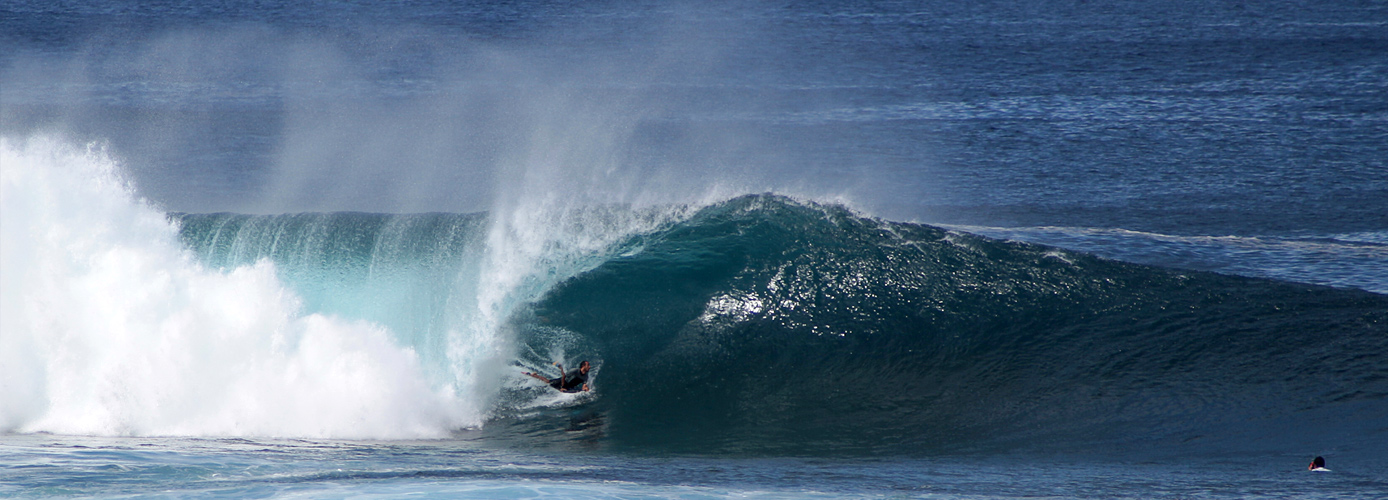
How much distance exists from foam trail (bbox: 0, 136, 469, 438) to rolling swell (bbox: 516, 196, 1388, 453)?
80.0 inches

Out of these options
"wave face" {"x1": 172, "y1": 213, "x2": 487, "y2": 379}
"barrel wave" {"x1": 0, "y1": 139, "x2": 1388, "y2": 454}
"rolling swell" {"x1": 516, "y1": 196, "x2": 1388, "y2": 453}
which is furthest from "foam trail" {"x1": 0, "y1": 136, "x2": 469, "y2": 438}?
"rolling swell" {"x1": 516, "y1": 196, "x2": 1388, "y2": 453}

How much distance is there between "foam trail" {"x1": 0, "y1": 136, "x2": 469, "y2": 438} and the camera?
10.6 metres

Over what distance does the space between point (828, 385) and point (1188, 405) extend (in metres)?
3.61

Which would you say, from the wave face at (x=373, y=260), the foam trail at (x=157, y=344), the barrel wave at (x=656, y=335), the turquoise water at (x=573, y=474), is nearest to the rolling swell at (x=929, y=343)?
the barrel wave at (x=656, y=335)

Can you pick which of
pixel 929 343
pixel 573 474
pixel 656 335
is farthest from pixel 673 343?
pixel 573 474

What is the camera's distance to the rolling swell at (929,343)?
1053 cm

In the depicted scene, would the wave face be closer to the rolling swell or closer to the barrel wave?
the barrel wave

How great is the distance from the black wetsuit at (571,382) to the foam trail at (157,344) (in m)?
0.89

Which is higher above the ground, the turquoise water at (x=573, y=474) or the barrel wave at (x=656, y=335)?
the barrel wave at (x=656, y=335)

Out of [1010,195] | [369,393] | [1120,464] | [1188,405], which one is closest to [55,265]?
[369,393]

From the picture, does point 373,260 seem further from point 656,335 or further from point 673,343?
point 673,343

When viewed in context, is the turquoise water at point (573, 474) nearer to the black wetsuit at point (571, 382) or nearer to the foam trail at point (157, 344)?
the foam trail at point (157, 344)

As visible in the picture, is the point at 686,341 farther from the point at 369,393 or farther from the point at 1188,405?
the point at 1188,405

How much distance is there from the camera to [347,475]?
8.71 metres
